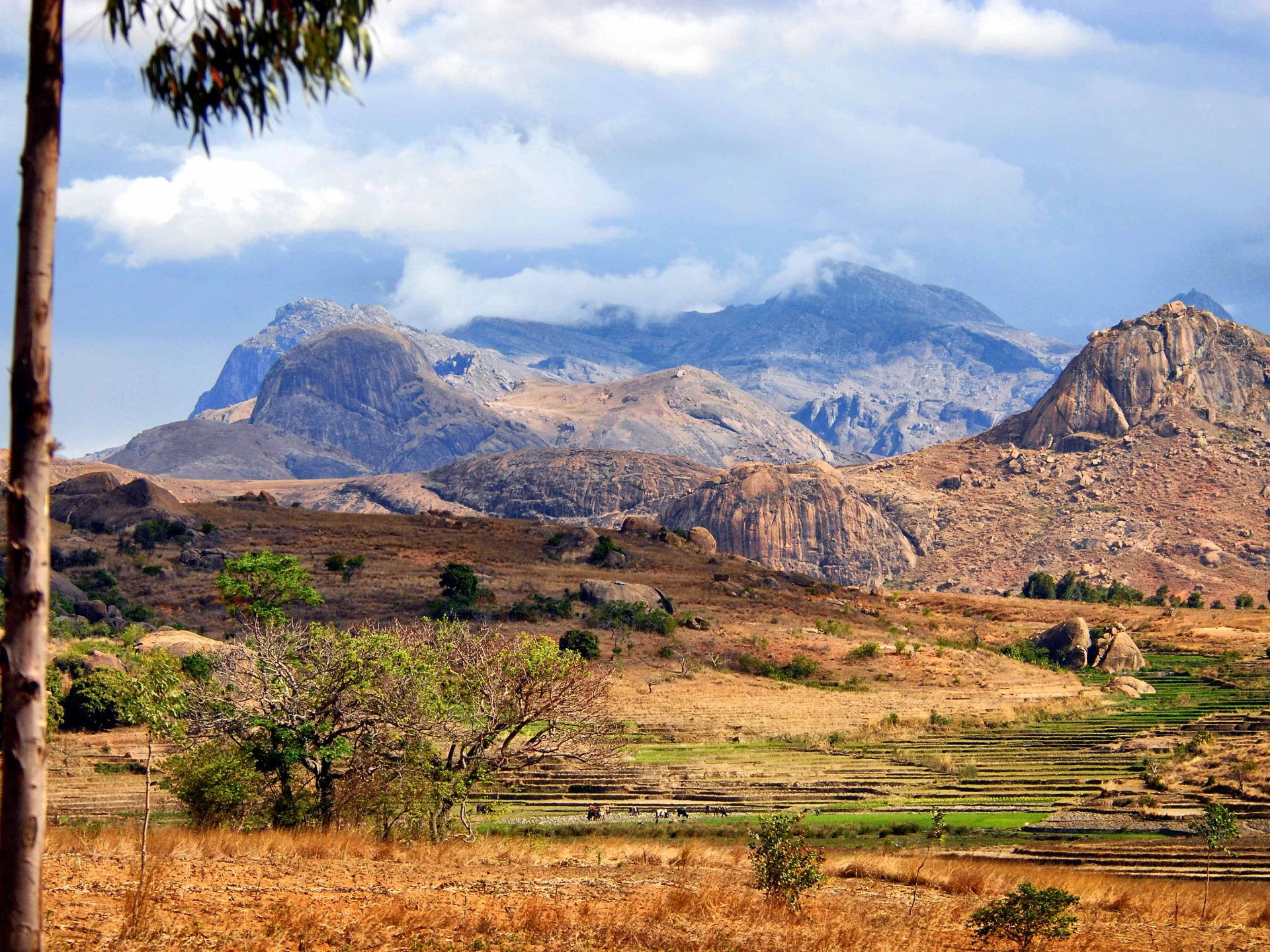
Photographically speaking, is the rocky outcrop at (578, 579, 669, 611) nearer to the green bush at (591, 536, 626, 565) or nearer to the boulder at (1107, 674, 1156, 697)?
the green bush at (591, 536, 626, 565)

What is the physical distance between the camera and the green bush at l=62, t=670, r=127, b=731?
1946 inches

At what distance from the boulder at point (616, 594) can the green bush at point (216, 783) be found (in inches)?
2428

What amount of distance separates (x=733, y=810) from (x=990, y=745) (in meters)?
22.1

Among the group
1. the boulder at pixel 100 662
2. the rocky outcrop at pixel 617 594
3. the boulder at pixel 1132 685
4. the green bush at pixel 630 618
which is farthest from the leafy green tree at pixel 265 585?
the boulder at pixel 1132 685

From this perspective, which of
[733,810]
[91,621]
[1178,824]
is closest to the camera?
[1178,824]

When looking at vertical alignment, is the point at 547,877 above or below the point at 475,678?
below

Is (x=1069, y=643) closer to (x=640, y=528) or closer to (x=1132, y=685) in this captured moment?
(x=1132, y=685)

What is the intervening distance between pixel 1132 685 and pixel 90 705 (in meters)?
64.0

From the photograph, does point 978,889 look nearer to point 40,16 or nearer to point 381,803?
point 381,803

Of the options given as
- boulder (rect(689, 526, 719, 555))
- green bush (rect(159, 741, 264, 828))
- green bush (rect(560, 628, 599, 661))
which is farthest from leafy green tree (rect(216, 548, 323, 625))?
boulder (rect(689, 526, 719, 555))

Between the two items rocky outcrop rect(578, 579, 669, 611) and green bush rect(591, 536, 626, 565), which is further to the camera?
green bush rect(591, 536, 626, 565)

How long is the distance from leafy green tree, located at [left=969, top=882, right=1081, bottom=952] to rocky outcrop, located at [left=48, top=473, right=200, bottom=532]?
92.8 meters

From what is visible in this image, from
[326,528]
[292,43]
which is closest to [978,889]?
[292,43]

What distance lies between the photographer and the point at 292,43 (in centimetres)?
949
